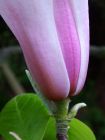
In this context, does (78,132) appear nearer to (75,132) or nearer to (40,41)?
(75,132)

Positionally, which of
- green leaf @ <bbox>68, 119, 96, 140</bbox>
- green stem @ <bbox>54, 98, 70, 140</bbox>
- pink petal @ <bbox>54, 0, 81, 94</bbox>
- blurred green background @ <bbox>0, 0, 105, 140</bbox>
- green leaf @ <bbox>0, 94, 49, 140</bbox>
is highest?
pink petal @ <bbox>54, 0, 81, 94</bbox>

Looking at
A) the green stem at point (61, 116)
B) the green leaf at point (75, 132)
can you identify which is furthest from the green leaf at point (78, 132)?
the green stem at point (61, 116)

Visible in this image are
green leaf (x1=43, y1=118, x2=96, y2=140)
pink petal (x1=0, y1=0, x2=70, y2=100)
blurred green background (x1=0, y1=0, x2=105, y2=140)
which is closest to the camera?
pink petal (x1=0, y1=0, x2=70, y2=100)

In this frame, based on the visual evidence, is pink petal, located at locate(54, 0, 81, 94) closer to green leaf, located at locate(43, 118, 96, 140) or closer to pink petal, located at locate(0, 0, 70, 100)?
pink petal, located at locate(0, 0, 70, 100)

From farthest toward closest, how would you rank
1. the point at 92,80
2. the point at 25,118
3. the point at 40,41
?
1. the point at 92,80
2. the point at 25,118
3. the point at 40,41

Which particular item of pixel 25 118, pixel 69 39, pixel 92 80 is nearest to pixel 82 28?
pixel 69 39

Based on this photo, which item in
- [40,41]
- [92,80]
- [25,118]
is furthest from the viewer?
[92,80]

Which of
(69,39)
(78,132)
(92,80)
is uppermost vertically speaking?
(69,39)

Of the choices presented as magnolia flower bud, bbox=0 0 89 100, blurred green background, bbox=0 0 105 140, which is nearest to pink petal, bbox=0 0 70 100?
magnolia flower bud, bbox=0 0 89 100
